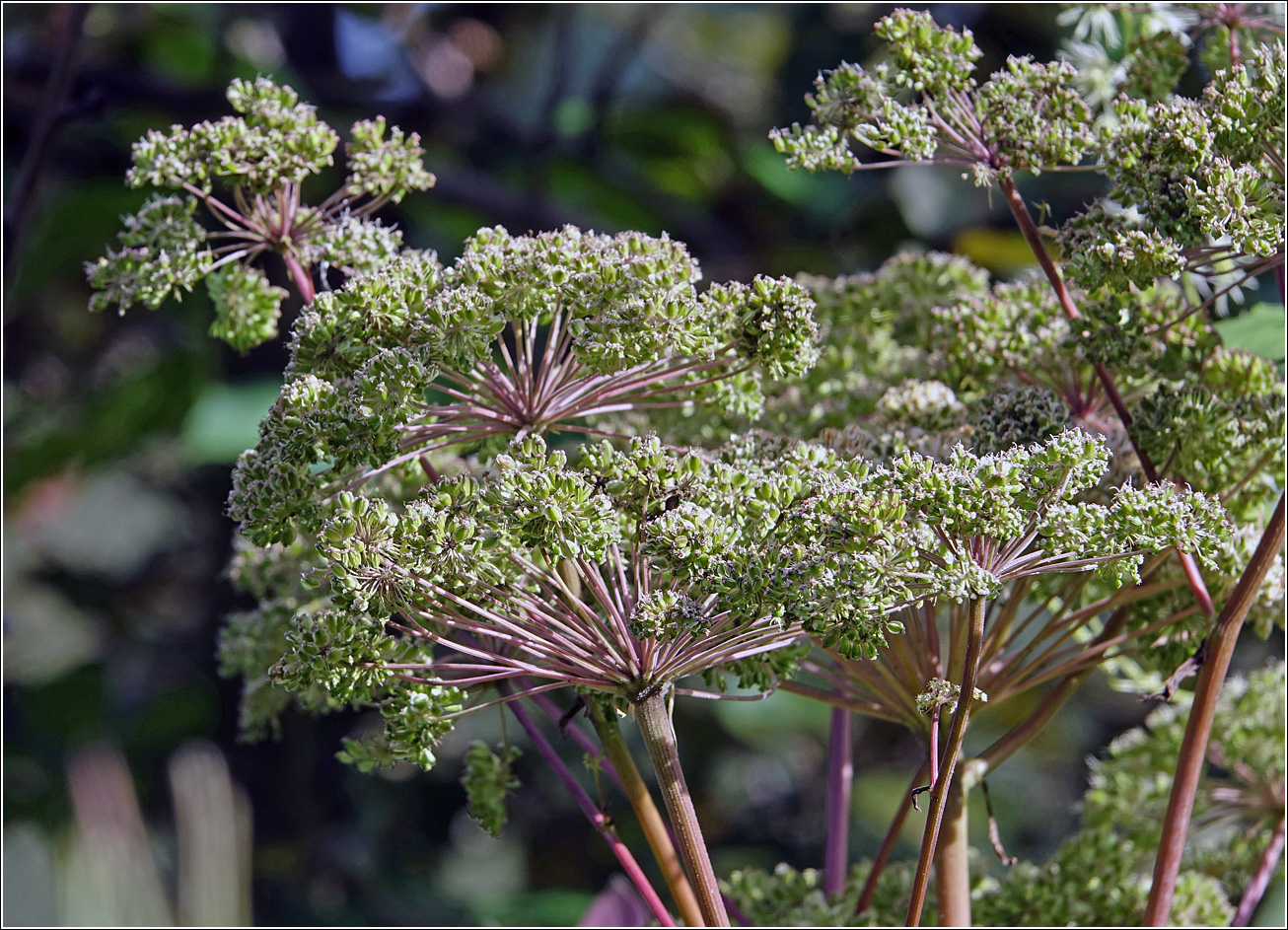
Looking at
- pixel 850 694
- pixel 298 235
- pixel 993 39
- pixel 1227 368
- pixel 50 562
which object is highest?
pixel 993 39

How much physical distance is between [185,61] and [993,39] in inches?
68.4

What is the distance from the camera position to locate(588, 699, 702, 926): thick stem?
0.62m

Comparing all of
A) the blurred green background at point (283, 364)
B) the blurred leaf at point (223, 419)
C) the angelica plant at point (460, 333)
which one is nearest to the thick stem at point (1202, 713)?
the angelica plant at point (460, 333)

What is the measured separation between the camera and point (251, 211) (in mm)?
693

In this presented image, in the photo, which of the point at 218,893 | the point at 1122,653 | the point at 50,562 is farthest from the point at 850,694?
the point at 50,562

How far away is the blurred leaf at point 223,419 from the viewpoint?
2201mm

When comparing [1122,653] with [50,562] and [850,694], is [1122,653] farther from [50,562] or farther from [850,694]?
[50,562]

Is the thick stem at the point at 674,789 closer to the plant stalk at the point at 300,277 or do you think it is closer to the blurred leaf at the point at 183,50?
the plant stalk at the point at 300,277

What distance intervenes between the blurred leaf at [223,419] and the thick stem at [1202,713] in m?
1.81

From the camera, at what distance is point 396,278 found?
0.59 metres

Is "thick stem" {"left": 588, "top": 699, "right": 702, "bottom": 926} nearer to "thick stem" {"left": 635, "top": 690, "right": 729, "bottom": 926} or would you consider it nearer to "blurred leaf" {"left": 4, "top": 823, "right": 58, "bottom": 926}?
"thick stem" {"left": 635, "top": 690, "right": 729, "bottom": 926}

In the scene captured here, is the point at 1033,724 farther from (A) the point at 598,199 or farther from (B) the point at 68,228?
(B) the point at 68,228

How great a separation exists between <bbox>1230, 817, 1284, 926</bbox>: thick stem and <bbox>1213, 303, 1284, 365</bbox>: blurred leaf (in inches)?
12.4

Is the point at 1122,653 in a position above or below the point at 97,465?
below
